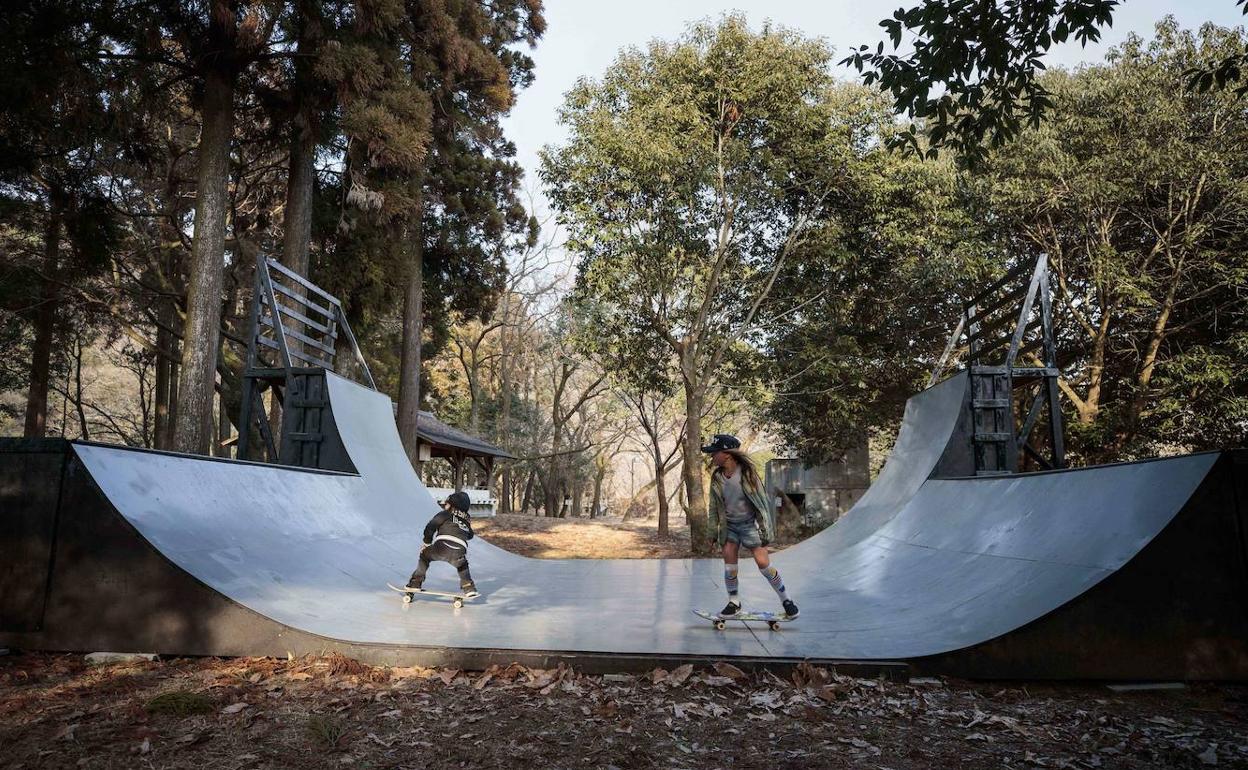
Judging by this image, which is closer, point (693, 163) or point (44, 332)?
point (693, 163)

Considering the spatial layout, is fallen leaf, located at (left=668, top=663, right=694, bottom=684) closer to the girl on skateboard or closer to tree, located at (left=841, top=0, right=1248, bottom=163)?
the girl on skateboard

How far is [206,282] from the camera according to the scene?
1098 centimetres

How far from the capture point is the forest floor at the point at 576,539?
17.7 m

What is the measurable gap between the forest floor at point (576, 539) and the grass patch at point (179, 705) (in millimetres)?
12853

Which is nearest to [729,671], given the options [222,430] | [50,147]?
[50,147]

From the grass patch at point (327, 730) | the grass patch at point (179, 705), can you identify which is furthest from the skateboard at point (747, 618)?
the grass patch at point (179, 705)

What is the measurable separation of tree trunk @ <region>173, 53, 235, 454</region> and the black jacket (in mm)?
6779

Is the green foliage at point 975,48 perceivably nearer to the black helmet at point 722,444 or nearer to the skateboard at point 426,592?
the black helmet at point 722,444

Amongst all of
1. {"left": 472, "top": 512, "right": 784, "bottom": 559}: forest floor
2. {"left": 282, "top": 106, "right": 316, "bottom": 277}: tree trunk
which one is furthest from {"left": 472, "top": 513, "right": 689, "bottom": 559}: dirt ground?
{"left": 282, "top": 106, "right": 316, "bottom": 277}: tree trunk

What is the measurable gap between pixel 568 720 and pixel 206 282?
1010cm

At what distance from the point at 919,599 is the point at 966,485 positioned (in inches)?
77.4

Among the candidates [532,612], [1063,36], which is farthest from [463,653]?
[1063,36]

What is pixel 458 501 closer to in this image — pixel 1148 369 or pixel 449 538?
pixel 449 538

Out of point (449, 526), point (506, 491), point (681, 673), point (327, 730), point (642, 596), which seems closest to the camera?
point (327, 730)
